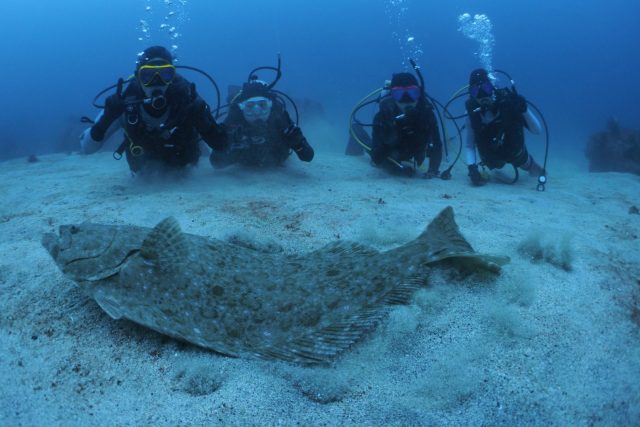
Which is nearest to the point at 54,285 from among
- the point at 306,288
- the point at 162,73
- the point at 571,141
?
the point at 306,288

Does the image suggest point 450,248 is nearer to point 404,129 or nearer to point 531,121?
point 404,129

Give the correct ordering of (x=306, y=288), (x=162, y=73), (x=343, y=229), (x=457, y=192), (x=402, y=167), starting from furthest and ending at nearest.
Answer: (x=402, y=167) < (x=457, y=192) < (x=162, y=73) < (x=343, y=229) < (x=306, y=288)

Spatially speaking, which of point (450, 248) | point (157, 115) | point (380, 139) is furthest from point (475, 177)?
point (157, 115)

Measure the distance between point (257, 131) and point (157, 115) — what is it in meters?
2.50

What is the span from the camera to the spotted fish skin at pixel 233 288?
2748 millimetres

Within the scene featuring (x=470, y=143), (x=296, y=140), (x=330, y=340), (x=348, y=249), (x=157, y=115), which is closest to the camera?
(x=330, y=340)

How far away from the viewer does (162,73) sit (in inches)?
249

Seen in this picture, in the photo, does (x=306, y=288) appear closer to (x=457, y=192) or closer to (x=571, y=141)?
(x=457, y=192)

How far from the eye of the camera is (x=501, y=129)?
903cm

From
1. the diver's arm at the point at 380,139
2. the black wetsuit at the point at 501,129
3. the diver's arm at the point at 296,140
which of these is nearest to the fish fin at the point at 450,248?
the diver's arm at the point at 296,140

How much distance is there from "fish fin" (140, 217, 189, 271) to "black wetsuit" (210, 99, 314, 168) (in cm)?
572

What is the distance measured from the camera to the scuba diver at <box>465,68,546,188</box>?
859 cm

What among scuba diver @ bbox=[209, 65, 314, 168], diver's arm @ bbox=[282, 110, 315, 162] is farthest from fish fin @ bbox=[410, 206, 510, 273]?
scuba diver @ bbox=[209, 65, 314, 168]

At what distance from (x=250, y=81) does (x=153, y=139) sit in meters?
3.28
